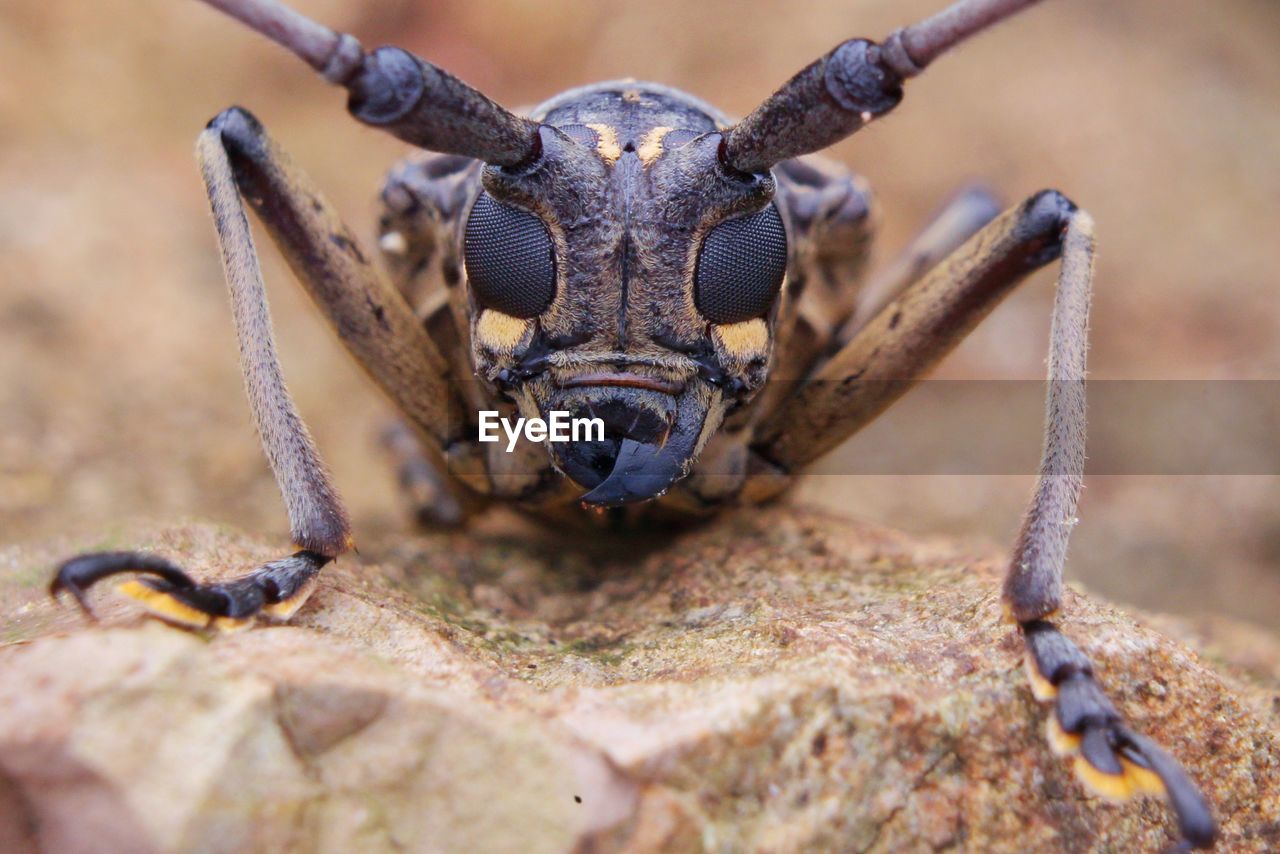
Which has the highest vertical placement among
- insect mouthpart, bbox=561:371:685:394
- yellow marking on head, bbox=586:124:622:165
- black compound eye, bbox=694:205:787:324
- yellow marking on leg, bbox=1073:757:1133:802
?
yellow marking on head, bbox=586:124:622:165

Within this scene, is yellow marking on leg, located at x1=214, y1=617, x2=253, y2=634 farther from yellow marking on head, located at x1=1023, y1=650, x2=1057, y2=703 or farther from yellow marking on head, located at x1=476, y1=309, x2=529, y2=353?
yellow marking on head, located at x1=1023, y1=650, x2=1057, y2=703

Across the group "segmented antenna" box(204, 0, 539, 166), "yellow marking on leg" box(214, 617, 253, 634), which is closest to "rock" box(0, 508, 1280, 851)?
"yellow marking on leg" box(214, 617, 253, 634)

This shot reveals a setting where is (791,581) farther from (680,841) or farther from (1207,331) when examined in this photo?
(1207,331)

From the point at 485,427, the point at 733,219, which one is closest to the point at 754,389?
the point at 733,219

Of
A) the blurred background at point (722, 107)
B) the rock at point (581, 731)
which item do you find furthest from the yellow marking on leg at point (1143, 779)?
the blurred background at point (722, 107)

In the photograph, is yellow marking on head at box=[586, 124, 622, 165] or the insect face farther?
yellow marking on head at box=[586, 124, 622, 165]

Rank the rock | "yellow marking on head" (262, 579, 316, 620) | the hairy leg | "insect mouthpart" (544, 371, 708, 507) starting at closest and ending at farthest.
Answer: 1. the rock
2. "yellow marking on head" (262, 579, 316, 620)
3. "insect mouthpart" (544, 371, 708, 507)
4. the hairy leg

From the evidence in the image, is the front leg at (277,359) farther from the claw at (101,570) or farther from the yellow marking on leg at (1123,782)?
the yellow marking on leg at (1123,782)

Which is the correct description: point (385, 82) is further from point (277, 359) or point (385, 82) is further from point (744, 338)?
point (744, 338)
